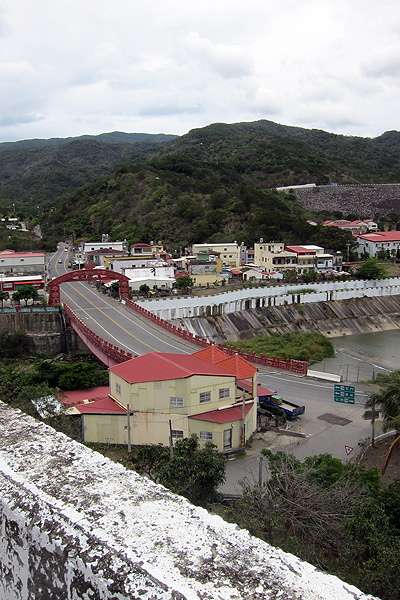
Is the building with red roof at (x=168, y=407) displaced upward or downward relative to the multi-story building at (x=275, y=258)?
downward

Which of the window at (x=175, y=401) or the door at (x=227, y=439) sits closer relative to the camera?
the window at (x=175, y=401)

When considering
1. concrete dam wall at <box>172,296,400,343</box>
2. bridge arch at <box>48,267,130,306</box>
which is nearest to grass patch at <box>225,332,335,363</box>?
concrete dam wall at <box>172,296,400,343</box>

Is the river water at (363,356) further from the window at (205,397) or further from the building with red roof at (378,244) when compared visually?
the building with red roof at (378,244)

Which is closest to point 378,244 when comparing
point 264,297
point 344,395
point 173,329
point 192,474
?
point 264,297

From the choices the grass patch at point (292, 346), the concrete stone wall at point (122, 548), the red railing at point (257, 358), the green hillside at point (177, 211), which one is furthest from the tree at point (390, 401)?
the green hillside at point (177, 211)

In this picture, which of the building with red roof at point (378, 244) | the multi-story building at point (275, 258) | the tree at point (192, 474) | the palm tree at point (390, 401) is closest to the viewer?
the tree at point (192, 474)

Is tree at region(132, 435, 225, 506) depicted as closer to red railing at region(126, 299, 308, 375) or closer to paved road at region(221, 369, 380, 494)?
paved road at region(221, 369, 380, 494)

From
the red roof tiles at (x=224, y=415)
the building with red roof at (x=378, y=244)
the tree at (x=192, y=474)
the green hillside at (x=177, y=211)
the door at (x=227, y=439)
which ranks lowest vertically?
the door at (x=227, y=439)

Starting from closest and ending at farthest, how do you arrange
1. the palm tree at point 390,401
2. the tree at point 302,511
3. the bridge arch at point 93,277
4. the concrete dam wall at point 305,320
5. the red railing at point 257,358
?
1. the tree at point 302,511
2. the palm tree at point 390,401
3. the red railing at point 257,358
4. the bridge arch at point 93,277
5. the concrete dam wall at point 305,320

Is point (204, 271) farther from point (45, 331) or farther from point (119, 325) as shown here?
point (119, 325)
